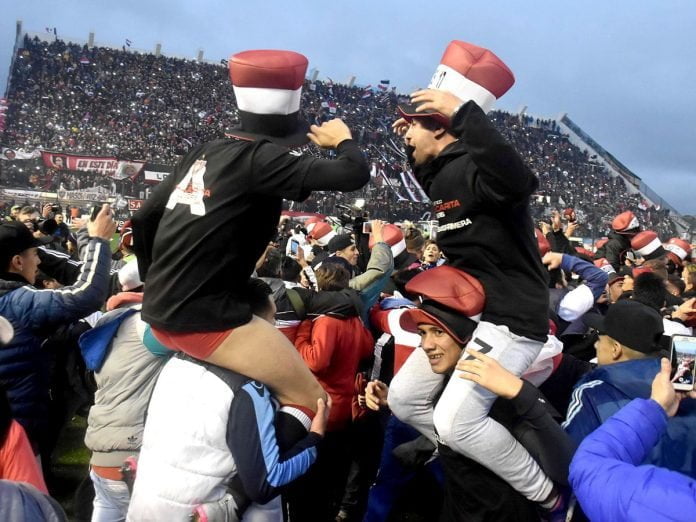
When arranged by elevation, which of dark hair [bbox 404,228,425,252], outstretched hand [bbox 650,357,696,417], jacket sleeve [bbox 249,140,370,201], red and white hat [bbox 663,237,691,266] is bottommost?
dark hair [bbox 404,228,425,252]

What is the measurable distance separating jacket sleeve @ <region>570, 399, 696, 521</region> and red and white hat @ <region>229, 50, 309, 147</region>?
1395mm

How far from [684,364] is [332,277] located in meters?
2.28

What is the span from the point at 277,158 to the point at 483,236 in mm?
906

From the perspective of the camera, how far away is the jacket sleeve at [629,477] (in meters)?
1.39

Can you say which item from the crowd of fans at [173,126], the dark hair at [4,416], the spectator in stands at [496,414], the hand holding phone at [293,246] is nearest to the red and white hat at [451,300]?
the spectator in stands at [496,414]

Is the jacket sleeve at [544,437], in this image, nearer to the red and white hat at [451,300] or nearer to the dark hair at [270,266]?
the red and white hat at [451,300]

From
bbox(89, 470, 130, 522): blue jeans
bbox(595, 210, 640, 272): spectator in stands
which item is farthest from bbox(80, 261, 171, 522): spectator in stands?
bbox(595, 210, 640, 272): spectator in stands

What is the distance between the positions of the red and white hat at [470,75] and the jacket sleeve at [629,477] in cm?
140

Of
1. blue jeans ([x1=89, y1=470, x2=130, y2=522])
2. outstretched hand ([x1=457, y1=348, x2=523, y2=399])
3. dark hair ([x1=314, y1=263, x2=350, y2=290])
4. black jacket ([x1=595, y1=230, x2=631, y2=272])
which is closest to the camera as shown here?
outstretched hand ([x1=457, y1=348, x2=523, y2=399])

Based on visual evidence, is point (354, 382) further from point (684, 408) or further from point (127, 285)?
point (684, 408)

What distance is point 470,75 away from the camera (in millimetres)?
2533

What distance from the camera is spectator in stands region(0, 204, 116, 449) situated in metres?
3.21

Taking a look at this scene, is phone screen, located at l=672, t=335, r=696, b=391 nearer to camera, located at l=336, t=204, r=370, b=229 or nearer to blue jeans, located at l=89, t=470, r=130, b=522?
blue jeans, located at l=89, t=470, r=130, b=522

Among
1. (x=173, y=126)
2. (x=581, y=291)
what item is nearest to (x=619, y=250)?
(x=581, y=291)
